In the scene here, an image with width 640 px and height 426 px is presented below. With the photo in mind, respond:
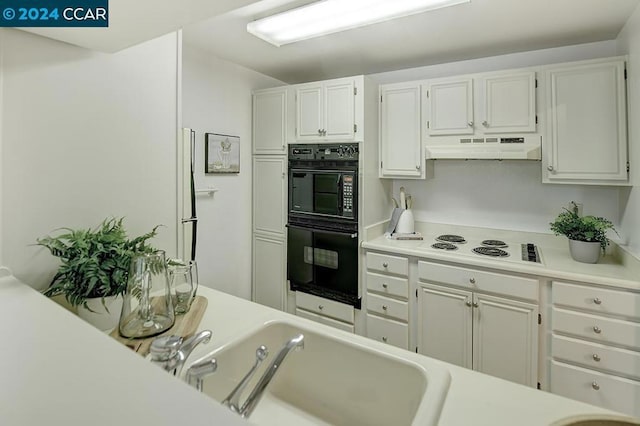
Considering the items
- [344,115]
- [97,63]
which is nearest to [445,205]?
[344,115]

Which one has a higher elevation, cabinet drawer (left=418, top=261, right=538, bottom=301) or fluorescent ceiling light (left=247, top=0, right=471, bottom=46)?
fluorescent ceiling light (left=247, top=0, right=471, bottom=46)

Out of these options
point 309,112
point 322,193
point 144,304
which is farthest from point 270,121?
point 144,304

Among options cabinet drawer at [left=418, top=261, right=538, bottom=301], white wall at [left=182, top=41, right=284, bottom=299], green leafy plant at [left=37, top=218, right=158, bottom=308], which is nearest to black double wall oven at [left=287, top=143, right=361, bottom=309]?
white wall at [left=182, top=41, right=284, bottom=299]

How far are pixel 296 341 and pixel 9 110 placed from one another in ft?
A: 3.75

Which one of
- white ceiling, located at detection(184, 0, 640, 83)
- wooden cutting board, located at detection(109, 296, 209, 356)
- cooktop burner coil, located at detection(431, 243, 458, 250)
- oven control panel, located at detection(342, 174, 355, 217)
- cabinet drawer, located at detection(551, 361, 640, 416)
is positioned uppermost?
white ceiling, located at detection(184, 0, 640, 83)

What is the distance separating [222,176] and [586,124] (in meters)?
2.80

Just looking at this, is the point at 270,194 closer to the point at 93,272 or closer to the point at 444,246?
the point at 444,246

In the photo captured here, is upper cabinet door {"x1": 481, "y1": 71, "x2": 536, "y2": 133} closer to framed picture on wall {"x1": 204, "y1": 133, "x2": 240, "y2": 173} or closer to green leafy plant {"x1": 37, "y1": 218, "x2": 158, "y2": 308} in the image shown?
framed picture on wall {"x1": 204, "y1": 133, "x2": 240, "y2": 173}

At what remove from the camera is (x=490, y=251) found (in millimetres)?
2477

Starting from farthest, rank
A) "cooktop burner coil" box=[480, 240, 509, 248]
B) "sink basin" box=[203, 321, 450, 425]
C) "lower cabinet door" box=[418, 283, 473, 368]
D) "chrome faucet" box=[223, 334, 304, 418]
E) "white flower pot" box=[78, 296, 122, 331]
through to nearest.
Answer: "cooktop burner coil" box=[480, 240, 509, 248], "lower cabinet door" box=[418, 283, 473, 368], "white flower pot" box=[78, 296, 122, 331], "sink basin" box=[203, 321, 450, 425], "chrome faucet" box=[223, 334, 304, 418]

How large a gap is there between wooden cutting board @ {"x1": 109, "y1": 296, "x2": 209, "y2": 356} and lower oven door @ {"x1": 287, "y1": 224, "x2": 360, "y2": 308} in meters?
1.60

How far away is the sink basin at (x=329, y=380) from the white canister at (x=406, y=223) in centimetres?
194

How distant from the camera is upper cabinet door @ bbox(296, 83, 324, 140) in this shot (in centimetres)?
297

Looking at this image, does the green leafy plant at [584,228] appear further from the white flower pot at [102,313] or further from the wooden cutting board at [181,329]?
the white flower pot at [102,313]
